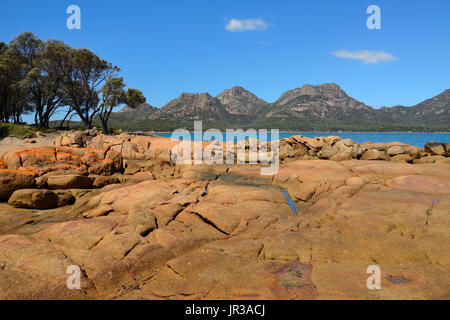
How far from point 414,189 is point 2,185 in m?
23.1

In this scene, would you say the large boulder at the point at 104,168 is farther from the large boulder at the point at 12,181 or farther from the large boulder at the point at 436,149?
the large boulder at the point at 436,149

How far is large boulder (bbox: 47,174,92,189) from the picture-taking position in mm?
17125

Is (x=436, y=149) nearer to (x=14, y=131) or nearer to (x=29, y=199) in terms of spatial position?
(x=29, y=199)

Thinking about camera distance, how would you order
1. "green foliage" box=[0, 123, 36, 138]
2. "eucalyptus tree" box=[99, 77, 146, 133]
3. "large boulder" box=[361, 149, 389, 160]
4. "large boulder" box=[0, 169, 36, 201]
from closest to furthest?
"large boulder" box=[0, 169, 36, 201] < "large boulder" box=[361, 149, 389, 160] < "green foliage" box=[0, 123, 36, 138] < "eucalyptus tree" box=[99, 77, 146, 133]

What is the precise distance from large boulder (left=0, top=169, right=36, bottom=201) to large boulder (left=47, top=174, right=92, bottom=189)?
1.03m

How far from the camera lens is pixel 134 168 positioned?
24328 mm

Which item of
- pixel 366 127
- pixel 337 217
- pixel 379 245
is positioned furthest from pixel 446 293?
A: pixel 366 127

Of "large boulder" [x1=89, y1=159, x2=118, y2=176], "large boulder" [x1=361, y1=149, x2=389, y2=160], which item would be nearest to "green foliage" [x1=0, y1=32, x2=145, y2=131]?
"large boulder" [x1=89, y1=159, x2=118, y2=176]

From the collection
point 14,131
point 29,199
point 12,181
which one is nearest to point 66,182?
point 12,181

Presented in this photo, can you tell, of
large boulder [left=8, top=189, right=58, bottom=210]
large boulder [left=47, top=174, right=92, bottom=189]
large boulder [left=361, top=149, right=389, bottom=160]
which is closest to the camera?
large boulder [left=8, top=189, right=58, bottom=210]

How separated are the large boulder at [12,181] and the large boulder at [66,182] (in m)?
1.03

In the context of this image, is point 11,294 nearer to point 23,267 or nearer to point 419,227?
point 23,267

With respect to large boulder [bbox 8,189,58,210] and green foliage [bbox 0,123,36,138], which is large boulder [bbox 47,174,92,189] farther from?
green foliage [bbox 0,123,36,138]

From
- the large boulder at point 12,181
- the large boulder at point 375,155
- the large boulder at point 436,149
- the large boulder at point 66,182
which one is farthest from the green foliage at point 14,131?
the large boulder at point 436,149
